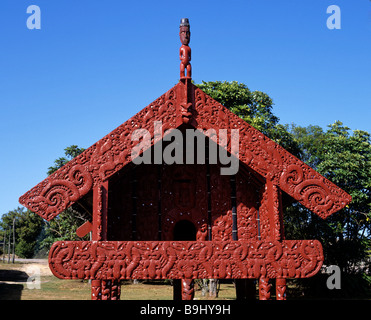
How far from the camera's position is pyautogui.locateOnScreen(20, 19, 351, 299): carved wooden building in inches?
254

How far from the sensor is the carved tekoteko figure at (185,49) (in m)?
7.12

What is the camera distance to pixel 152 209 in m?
7.78

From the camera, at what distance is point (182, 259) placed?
6.50 meters

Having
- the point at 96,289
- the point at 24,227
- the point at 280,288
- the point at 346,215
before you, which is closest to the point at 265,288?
the point at 280,288

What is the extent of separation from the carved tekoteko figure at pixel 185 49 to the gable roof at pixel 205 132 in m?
0.21

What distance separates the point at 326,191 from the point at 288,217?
16095 mm

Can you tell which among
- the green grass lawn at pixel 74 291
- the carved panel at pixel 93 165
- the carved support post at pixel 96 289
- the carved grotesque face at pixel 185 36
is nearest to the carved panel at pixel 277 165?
the carved panel at pixel 93 165

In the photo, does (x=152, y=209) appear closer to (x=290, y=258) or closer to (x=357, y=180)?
(x=290, y=258)

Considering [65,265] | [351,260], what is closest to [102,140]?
[65,265]

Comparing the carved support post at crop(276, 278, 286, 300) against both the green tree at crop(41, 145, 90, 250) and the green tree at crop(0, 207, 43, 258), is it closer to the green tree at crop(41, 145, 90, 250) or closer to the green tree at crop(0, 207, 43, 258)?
the green tree at crop(41, 145, 90, 250)

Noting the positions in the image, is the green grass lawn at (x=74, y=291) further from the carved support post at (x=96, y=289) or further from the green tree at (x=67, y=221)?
the carved support post at (x=96, y=289)

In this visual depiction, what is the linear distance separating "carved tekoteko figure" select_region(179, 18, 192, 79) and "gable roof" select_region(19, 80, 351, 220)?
206 millimetres

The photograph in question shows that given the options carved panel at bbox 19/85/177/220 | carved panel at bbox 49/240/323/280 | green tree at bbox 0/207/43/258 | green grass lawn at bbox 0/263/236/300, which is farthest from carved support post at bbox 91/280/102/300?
green tree at bbox 0/207/43/258

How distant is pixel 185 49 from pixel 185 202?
9.22ft
